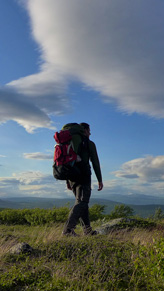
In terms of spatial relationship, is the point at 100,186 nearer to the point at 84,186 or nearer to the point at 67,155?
the point at 84,186

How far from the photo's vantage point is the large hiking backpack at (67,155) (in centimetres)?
683

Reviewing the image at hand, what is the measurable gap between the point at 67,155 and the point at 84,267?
8.93 feet

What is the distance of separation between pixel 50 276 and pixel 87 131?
387cm

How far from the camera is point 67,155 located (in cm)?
685

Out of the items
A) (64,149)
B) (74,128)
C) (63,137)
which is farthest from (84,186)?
(74,128)

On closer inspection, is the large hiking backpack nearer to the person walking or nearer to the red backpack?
the red backpack

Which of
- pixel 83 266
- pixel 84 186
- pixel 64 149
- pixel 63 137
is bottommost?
pixel 83 266

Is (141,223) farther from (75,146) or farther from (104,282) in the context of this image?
(104,282)

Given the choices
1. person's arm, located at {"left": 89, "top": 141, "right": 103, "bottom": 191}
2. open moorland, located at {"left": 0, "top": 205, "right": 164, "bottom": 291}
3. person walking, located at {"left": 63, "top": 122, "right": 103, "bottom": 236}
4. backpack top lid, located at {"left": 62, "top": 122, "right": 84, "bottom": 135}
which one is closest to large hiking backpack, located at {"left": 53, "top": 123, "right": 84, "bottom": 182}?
backpack top lid, located at {"left": 62, "top": 122, "right": 84, "bottom": 135}

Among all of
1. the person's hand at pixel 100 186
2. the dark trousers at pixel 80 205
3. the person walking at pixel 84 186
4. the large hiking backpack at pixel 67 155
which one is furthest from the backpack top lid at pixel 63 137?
the person's hand at pixel 100 186

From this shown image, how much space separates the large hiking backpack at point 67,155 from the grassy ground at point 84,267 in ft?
5.07

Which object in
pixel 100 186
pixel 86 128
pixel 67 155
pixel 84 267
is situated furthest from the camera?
pixel 86 128

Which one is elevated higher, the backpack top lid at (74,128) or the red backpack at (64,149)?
the backpack top lid at (74,128)

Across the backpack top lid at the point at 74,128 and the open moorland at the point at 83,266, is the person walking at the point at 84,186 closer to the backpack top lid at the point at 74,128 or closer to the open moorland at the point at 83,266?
the backpack top lid at the point at 74,128
